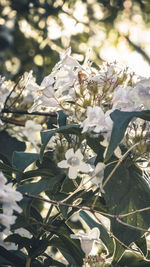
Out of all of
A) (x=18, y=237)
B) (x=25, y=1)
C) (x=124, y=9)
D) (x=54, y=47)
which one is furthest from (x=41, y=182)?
(x=124, y=9)

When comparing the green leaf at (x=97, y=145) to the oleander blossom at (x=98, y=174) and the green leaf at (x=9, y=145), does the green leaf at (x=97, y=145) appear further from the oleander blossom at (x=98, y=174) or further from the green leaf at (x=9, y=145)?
the green leaf at (x=9, y=145)

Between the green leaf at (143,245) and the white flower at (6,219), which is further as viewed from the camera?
the green leaf at (143,245)

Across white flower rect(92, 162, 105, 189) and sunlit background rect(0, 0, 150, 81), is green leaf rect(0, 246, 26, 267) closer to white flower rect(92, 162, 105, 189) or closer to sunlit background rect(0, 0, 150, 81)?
white flower rect(92, 162, 105, 189)

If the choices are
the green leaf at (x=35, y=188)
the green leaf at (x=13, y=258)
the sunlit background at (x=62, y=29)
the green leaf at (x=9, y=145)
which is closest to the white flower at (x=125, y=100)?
the green leaf at (x=35, y=188)

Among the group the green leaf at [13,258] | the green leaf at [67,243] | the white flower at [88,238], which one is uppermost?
the white flower at [88,238]

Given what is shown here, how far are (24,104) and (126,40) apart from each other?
3.51 ft

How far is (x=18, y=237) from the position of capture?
0.60 metres

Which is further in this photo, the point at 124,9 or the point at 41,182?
the point at 124,9

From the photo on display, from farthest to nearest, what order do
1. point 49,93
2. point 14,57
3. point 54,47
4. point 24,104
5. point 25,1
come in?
1. point 14,57
2. point 25,1
3. point 54,47
4. point 24,104
5. point 49,93

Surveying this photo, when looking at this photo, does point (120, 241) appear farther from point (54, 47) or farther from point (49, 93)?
point (54, 47)

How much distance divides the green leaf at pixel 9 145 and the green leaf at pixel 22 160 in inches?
11.8

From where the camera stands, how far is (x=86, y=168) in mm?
550

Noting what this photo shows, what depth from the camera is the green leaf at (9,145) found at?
0.90 meters

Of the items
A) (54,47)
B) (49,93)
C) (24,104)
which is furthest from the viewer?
(54,47)
